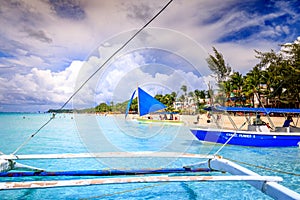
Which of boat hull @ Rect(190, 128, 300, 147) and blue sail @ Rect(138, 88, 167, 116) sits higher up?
blue sail @ Rect(138, 88, 167, 116)

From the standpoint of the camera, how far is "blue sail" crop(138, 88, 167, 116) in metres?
13.8

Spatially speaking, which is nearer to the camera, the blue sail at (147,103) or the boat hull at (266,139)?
the boat hull at (266,139)

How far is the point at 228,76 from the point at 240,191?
36.0 metres

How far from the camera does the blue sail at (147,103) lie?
45.1ft

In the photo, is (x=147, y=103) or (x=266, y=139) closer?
(x=266, y=139)

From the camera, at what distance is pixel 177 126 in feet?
87.6

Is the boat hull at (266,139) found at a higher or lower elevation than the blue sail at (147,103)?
lower

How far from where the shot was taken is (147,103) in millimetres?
14547

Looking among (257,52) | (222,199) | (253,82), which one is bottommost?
(222,199)

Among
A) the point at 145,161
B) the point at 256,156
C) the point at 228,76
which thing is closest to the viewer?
the point at 145,161

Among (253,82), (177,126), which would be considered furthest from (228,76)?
(177,126)

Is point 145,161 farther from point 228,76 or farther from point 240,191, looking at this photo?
point 228,76

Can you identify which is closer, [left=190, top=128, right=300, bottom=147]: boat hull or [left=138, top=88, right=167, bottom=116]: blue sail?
[left=190, top=128, right=300, bottom=147]: boat hull

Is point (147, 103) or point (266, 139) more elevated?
point (147, 103)
